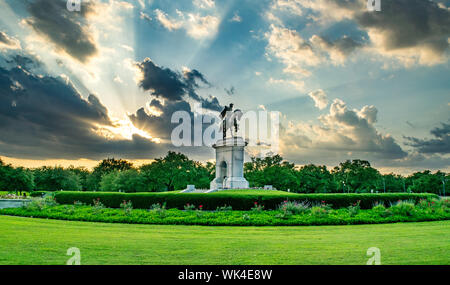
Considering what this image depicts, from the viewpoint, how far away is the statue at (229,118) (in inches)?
1538

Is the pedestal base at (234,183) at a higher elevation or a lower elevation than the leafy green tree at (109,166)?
lower

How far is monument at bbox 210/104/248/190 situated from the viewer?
37.6 metres

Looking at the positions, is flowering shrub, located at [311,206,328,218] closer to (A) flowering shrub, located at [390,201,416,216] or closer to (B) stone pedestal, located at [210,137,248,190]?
(A) flowering shrub, located at [390,201,416,216]

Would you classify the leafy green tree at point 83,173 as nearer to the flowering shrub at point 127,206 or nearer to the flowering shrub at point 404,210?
the flowering shrub at point 127,206

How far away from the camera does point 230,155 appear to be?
125 feet

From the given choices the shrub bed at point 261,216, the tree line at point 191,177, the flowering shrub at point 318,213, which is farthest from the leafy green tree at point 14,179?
the flowering shrub at point 318,213

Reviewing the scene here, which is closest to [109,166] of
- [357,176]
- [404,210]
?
[357,176]

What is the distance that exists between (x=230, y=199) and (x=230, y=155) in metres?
15.5

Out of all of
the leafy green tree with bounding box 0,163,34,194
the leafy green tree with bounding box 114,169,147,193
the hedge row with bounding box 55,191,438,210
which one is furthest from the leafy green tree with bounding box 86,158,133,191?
the hedge row with bounding box 55,191,438,210

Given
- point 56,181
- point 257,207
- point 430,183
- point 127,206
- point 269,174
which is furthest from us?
point 430,183

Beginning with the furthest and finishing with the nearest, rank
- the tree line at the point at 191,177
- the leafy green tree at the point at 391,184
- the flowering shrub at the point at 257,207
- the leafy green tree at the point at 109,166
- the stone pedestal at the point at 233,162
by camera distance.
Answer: the leafy green tree at the point at 109,166
the leafy green tree at the point at 391,184
the tree line at the point at 191,177
the stone pedestal at the point at 233,162
the flowering shrub at the point at 257,207

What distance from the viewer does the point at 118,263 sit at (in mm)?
6766

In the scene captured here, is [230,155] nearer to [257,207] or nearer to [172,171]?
[257,207]
